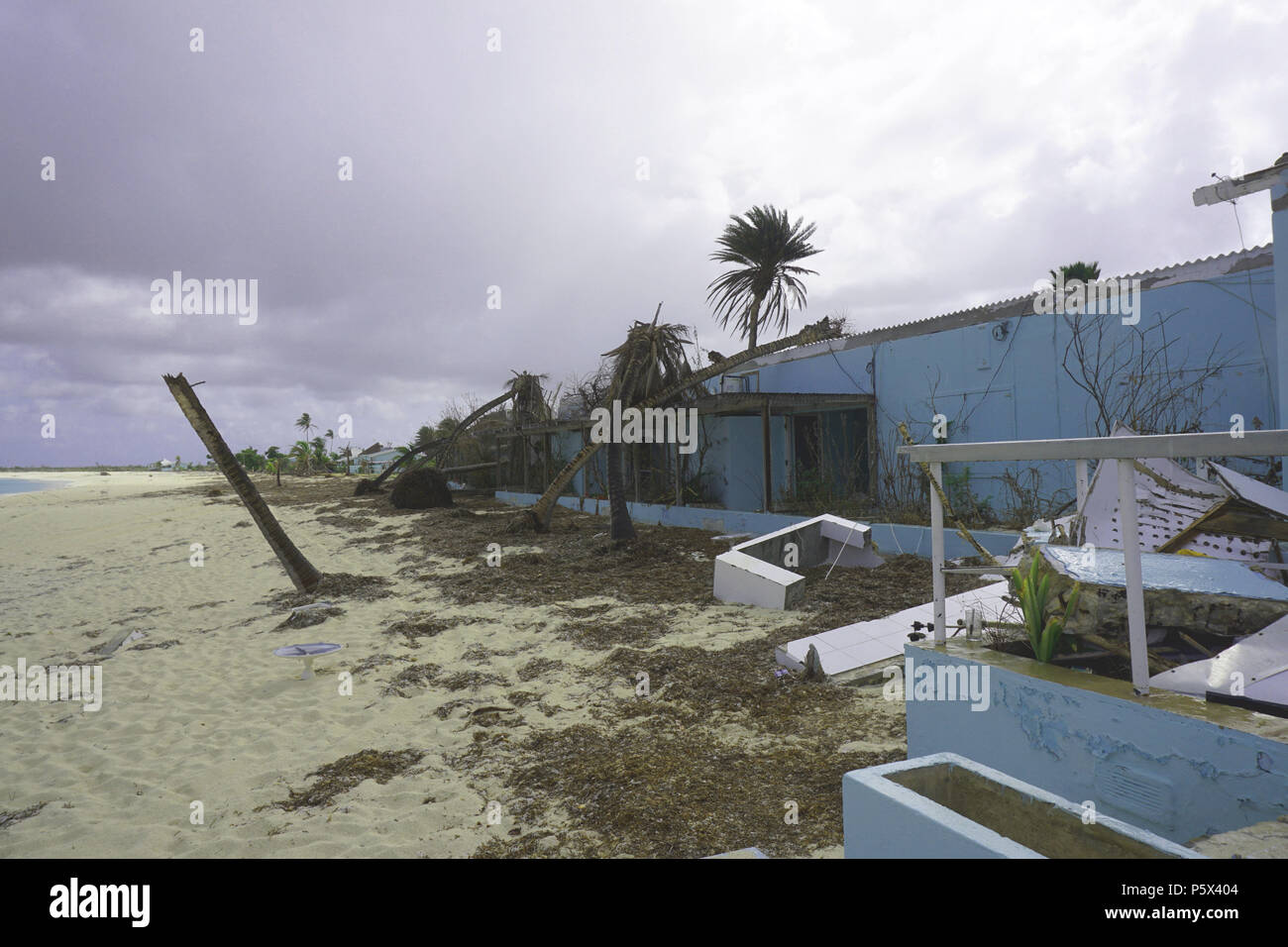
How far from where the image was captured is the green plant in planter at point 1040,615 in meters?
3.44

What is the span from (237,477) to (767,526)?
8.81 meters

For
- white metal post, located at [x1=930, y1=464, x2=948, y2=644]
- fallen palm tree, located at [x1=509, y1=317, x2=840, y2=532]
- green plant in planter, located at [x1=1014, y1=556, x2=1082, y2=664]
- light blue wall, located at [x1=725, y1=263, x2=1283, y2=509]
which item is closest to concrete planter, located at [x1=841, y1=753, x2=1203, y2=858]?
green plant in planter, located at [x1=1014, y1=556, x2=1082, y2=664]

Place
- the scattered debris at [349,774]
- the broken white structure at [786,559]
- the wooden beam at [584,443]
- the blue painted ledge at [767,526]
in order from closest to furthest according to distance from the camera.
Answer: the scattered debris at [349,774]
the broken white structure at [786,559]
the blue painted ledge at [767,526]
the wooden beam at [584,443]

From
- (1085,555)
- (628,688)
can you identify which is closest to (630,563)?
(628,688)

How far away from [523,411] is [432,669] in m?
14.1

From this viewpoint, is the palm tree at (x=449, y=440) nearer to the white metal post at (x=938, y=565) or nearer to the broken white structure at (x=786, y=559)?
the broken white structure at (x=786, y=559)

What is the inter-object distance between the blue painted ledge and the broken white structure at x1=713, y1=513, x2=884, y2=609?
3.10ft

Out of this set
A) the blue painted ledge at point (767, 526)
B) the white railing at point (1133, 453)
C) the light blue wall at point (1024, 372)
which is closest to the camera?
the white railing at point (1133, 453)

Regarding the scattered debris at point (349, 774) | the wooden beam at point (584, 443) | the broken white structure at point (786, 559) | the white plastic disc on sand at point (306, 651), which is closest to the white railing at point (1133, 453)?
the scattered debris at point (349, 774)

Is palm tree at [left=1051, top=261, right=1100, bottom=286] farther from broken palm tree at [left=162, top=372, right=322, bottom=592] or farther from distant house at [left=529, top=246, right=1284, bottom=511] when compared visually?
broken palm tree at [left=162, top=372, right=322, bottom=592]

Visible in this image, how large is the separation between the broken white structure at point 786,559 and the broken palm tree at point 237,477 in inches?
258

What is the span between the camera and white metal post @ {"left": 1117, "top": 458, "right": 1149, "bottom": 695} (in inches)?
113


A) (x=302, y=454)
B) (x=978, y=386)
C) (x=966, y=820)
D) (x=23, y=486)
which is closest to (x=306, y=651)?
(x=966, y=820)
